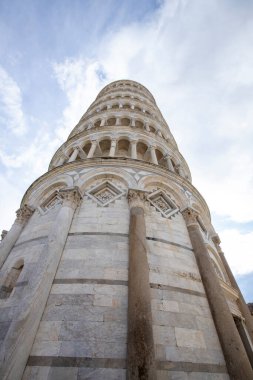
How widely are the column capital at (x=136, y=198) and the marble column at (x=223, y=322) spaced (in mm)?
2015

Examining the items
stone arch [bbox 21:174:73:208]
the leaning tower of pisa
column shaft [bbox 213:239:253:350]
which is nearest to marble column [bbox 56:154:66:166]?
stone arch [bbox 21:174:73:208]

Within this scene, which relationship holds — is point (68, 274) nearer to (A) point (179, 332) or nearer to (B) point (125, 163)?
(A) point (179, 332)

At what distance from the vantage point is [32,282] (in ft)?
15.0

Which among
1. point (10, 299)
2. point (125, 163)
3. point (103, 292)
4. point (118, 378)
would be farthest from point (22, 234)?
point (118, 378)

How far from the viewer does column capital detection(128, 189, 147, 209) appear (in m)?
6.98

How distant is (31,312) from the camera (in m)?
4.07

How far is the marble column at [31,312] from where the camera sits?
3.43 metres

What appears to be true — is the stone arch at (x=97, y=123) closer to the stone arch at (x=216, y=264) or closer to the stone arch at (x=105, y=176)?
the stone arch at (x=105, y=176)

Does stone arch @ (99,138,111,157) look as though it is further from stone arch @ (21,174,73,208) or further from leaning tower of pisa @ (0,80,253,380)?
stone arch @ (21,174,73,208)

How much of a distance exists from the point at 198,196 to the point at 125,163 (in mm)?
3897

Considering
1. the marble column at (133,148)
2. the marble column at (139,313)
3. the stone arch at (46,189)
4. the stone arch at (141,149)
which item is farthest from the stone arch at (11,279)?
the stone arch at (141,149)

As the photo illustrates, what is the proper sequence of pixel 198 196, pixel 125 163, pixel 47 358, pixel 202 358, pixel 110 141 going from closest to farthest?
1. pixel 47 358
2. pixel 202 358
3. pixel 125 163
4. pixel 198 196
5. pixel 110 141

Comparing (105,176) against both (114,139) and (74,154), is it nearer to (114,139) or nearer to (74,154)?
(74,154)

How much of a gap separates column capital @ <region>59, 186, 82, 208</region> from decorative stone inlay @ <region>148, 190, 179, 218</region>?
2563mm
